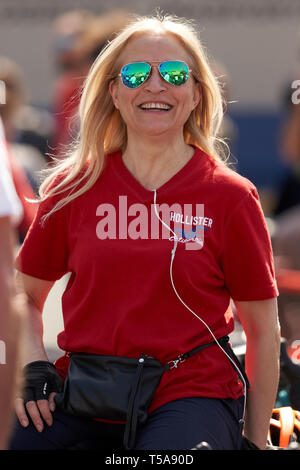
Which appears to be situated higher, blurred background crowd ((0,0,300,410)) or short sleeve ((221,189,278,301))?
blurred background crowd ((0,0,300,410))

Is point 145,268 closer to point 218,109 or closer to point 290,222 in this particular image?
point 218,109

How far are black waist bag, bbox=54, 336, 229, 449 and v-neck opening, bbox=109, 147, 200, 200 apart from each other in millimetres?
456

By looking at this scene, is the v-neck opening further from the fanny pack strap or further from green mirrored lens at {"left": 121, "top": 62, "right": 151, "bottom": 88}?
the fanny pack strap

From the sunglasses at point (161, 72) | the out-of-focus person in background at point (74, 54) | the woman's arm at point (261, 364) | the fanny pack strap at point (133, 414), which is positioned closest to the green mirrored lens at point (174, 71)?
the sunglasses at point (161, 72)

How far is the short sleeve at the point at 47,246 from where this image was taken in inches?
98.7

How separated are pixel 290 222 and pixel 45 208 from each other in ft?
3.91

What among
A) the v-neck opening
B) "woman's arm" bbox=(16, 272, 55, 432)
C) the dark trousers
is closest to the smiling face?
the v-neck opening

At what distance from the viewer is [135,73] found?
2.47m

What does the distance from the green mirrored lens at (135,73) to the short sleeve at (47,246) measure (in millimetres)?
400

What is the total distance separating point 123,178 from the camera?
2482 mm

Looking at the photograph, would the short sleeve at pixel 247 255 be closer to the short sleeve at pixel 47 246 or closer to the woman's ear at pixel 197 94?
the woman's ear at pixel 197 94

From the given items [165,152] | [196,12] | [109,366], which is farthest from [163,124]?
[196,12]

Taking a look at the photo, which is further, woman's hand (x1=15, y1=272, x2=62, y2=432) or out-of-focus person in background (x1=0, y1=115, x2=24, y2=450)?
woman's hand (x1=15, y1=272, x2=62, y2=432)

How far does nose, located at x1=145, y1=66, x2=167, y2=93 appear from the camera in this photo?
2461 millimetres
